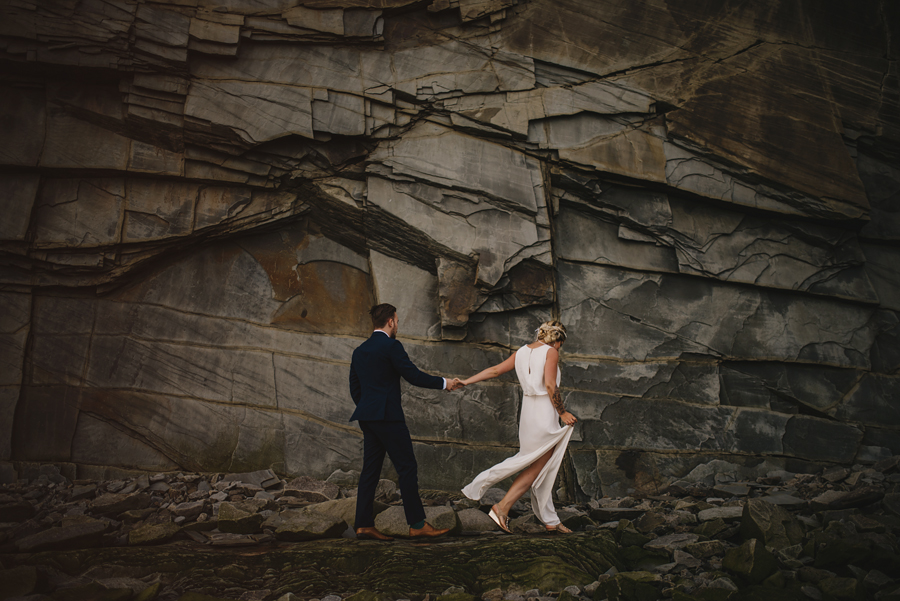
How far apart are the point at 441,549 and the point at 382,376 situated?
135cm

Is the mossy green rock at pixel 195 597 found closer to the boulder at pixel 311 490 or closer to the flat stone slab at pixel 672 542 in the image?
the boulder at pixel 311 490

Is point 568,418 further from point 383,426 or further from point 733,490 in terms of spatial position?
point 733,490

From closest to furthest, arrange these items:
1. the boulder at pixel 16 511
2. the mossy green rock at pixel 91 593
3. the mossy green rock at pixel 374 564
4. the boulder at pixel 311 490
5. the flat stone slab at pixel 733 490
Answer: the mossy green rock at pixel 91 593 < the mossy green rock at pixel 374 564 < the boulder at pixel 16 511 < the boulder at pixel 311 490 < the flat stone slab at pixel 733 490

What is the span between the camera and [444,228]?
681cm

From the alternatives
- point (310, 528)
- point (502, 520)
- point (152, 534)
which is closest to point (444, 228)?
point (502, 520)

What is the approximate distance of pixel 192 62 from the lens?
659 cm

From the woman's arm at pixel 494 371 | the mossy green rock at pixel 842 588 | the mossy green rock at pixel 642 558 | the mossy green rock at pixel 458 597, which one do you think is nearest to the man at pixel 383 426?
the woman's arm at pixel 494 371

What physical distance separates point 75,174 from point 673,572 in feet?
24.2

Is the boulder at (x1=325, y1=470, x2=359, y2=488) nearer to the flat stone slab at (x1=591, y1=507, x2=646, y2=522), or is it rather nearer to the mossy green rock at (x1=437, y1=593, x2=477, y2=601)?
the flat stone slab at (x1=591, y1=507, x2=646, y2=522)

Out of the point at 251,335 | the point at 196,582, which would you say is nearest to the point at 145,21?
the point at 251,335

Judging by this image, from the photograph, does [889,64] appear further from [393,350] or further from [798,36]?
[393,350]

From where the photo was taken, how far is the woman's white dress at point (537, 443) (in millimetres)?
4836

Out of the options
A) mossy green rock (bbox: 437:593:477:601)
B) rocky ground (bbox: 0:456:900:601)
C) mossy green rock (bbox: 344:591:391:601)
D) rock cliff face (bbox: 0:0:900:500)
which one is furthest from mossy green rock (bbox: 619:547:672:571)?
rock cliff face (bbox: 0:0:900:500)

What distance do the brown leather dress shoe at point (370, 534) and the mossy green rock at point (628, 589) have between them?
69.7 inches
